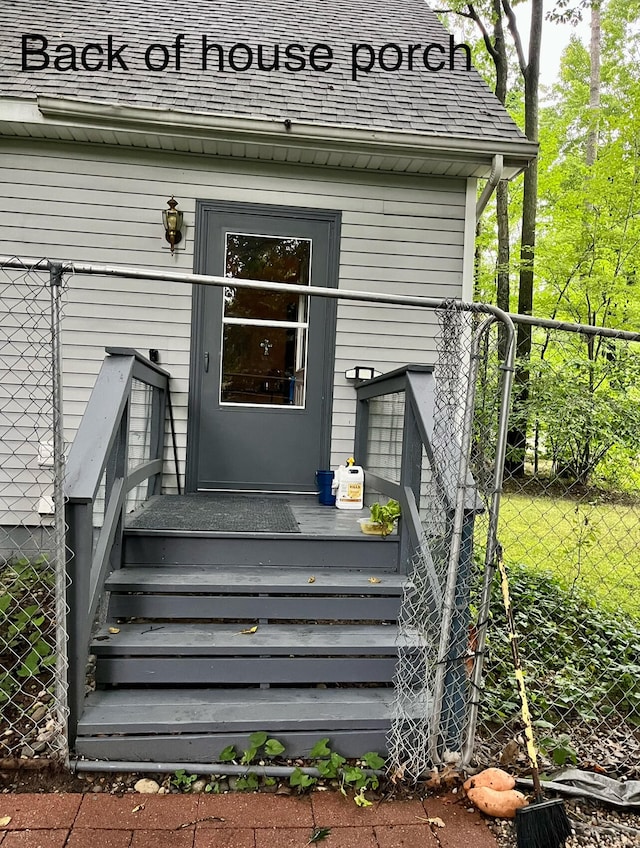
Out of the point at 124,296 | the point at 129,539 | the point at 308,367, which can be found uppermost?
the point at 124,296

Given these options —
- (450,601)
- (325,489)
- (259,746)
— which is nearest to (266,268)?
(325,489)

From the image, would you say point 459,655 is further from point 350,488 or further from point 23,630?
point 23,630

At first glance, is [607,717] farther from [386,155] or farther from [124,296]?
[124,296]

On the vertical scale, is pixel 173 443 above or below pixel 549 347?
below

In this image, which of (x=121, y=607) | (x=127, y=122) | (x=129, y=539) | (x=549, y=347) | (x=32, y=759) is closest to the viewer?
(x=32, y=759)

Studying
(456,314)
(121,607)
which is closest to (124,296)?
(121,607)

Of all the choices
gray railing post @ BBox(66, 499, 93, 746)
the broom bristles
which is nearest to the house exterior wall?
gray railing post @ BBox(66, 499, 93, 746)

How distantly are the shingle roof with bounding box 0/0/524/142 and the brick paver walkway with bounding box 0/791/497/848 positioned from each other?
3.94 m

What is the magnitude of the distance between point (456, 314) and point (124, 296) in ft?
9.36

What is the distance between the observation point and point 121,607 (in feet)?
8.09

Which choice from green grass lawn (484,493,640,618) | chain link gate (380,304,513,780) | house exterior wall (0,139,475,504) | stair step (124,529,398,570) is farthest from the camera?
house exterior wall (0,139,475,504)

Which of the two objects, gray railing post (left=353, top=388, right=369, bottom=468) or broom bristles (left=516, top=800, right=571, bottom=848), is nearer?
broom bristles (left=516, top=800, right=571, bottom=848)

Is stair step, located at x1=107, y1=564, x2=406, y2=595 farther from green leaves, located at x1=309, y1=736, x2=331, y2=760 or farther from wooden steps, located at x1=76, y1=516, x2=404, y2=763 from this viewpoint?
green leaves, located at x1=309, y1=736, x2=331, y2=760

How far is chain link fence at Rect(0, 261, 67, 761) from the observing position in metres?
1.98
